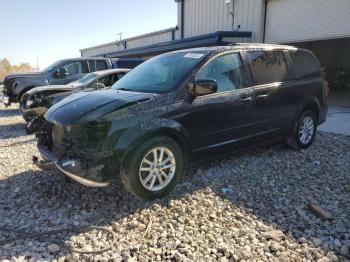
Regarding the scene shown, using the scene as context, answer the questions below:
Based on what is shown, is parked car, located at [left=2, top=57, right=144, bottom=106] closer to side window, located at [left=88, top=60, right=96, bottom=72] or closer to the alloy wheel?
side window, located at [left=88, top=60, right=96, bottom=72]

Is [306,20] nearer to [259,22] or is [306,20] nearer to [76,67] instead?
[259,22]

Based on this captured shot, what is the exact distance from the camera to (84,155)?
3.82 m

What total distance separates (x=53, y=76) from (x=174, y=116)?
29.2 ft

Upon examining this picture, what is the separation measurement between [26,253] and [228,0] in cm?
1369

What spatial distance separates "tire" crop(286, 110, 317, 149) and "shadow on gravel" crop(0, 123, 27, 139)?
630cm

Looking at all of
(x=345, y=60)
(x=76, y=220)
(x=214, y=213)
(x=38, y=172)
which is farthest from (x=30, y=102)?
(x=345, y=60)

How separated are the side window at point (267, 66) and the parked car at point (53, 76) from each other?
8.02 m

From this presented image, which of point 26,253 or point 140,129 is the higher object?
point 140,129

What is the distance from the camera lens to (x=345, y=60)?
2327 cm

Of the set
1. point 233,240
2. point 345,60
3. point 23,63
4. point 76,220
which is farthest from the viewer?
point 23,63

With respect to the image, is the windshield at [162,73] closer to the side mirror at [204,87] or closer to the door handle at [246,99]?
the side mirror at [204,87]

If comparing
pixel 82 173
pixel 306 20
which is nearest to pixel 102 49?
pixel 306 20

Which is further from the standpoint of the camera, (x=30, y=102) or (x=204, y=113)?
(x=30, y=102)

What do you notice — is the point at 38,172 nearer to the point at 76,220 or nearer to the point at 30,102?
the point at 76,220
